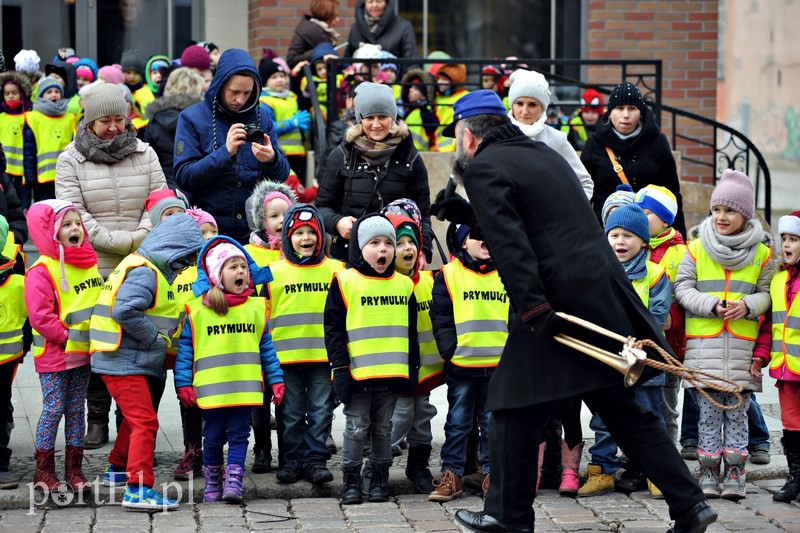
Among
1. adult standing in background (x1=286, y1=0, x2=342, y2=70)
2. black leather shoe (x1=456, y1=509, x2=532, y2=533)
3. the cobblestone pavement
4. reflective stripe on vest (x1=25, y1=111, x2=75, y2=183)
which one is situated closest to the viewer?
black leather shoe (x1=456, y1=509, x2=532, y2=533)

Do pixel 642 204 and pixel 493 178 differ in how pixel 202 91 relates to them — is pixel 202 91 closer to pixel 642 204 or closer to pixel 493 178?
pixel 642 204

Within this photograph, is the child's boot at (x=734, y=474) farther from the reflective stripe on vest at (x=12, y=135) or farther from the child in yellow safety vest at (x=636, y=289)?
the reflective stripe on vest at (x=12, y=135)

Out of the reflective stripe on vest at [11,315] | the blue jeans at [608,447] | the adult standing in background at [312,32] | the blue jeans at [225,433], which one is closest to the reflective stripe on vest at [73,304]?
the reflective stripe on vest at [11,315]

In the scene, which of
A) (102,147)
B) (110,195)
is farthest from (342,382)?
(102,147)

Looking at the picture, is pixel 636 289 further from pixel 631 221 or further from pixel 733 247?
pixel 733 247

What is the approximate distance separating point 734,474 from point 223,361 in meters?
2.66

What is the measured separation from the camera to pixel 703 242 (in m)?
7.15

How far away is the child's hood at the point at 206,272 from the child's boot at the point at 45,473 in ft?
3.62

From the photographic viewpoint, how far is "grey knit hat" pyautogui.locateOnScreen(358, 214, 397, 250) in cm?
Answer: 691

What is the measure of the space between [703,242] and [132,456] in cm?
309

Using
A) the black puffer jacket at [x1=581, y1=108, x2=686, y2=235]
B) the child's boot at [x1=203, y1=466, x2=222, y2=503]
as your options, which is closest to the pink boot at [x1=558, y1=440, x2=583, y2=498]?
the child's boot at [x1=203, y1=466, x2=222, y2=503]

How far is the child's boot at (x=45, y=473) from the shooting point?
6.79 meters

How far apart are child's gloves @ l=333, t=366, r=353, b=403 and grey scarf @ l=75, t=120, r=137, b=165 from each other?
1.80 m

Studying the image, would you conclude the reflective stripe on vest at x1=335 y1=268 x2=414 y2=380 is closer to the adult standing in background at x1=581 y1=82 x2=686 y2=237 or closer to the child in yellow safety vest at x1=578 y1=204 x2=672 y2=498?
the child in yellow safety vest at x1=578 y1=204 x2=672 y2=498
